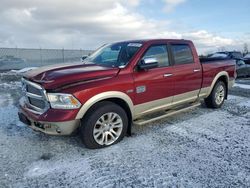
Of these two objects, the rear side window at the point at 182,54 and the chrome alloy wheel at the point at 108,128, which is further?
the rear side window at the point at 182,54

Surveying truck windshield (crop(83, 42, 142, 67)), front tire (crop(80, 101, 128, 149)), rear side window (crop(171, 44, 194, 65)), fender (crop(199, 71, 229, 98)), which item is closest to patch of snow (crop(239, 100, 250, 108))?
fender (crop(199, 71, 229, 98))

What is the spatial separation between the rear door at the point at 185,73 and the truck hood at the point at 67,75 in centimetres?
159

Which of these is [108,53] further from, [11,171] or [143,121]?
[11,171]

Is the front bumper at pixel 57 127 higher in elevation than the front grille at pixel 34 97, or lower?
lower

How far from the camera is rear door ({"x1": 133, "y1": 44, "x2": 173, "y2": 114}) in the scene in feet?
13.8

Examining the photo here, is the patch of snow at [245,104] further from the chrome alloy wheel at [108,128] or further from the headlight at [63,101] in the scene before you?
the headlight at [63,101]

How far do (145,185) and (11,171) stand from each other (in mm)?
1886

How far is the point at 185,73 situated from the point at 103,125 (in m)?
2.29

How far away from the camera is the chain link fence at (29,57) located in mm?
17312

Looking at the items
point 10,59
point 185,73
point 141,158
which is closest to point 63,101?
point 141,158

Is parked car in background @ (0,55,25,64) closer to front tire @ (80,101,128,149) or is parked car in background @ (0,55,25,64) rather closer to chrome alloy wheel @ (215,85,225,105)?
chrome alloy wheel @ (215,85,225,105)

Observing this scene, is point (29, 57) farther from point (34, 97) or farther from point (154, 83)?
point (154, 83)

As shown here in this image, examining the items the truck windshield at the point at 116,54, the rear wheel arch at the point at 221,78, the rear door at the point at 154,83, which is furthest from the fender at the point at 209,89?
the truck windshield at the point at 116,54

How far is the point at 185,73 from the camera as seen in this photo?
5.06 m
